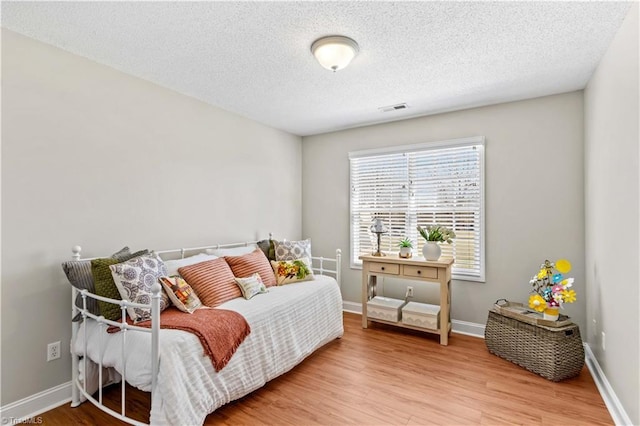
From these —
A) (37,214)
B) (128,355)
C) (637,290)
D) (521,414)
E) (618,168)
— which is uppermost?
(618,168)

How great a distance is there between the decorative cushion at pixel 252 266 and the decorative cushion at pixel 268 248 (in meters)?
0.33

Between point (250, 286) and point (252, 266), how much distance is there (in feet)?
1.04

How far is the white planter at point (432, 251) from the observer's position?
11.2ft

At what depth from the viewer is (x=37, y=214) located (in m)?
2.14

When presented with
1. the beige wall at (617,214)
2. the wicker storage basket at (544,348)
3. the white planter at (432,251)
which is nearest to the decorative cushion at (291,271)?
the white planter at (432,251)

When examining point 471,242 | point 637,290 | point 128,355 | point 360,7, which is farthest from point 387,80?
point 128,355

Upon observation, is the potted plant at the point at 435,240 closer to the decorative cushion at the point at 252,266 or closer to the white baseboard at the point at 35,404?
the decorative cushion at the point at 252,266

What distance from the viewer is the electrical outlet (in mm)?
2197

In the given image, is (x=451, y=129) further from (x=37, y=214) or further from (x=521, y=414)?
(x=37, y=214)

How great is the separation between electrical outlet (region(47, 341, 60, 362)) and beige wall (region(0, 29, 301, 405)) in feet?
0.10

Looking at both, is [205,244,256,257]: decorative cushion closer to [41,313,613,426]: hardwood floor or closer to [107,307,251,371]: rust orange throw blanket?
[107,307,251,371]: rust orange throw blanket

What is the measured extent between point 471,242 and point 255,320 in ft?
8.11

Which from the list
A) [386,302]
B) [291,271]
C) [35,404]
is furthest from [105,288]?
[386,302]

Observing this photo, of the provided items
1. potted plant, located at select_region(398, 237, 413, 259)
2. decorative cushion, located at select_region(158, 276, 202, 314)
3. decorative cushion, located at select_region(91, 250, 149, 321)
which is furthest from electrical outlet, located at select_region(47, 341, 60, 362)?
potted plant, located at select_region(398, 237, 413, 259)
